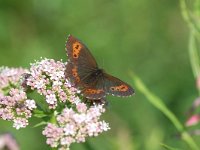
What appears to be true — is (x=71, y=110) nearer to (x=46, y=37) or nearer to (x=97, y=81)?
(x=97, y=81)

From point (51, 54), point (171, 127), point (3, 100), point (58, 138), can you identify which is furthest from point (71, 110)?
point (51, 54)

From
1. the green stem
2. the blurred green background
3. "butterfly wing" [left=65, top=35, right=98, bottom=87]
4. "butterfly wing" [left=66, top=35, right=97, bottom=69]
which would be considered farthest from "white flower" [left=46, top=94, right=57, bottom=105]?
the blurred green background

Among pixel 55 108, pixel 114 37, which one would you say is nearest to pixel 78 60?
pixel 55 108

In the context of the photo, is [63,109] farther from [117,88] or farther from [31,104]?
[117,88]

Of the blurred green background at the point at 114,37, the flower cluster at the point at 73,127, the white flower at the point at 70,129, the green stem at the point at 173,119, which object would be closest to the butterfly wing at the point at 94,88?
the flower cluster at the point at 73,127

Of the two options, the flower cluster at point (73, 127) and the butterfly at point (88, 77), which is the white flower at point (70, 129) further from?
the butterfly at point (88, 77)

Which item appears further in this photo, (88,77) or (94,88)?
(88,77)
